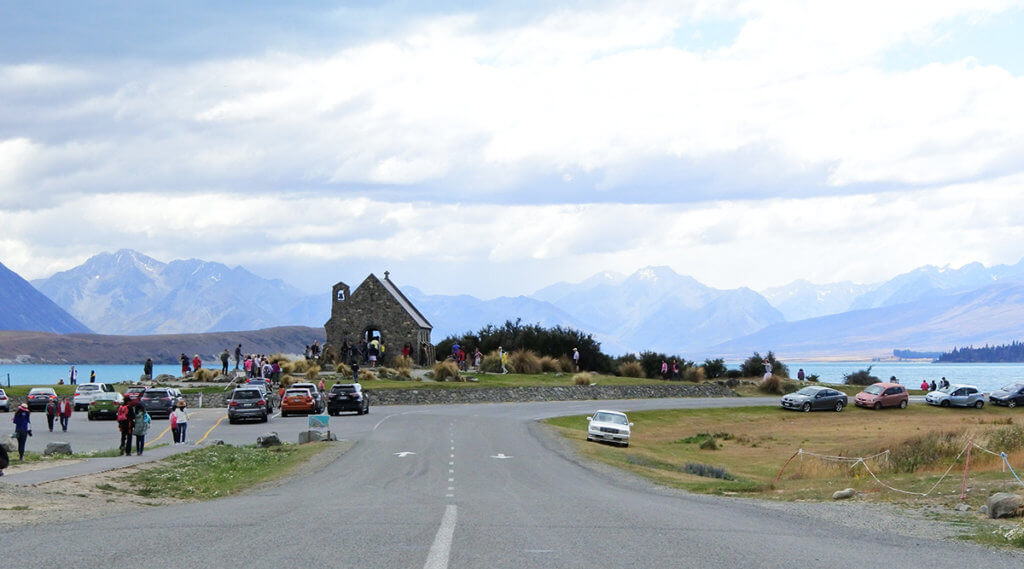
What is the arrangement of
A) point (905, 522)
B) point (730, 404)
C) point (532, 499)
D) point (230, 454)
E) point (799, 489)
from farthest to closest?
point (730, 404)
point (230, 454)
point (799, 489)
point (532, 499)
point (905, 522)

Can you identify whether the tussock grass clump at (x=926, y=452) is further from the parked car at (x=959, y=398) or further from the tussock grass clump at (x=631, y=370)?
the tussock grass clump at (x=631, y=370)

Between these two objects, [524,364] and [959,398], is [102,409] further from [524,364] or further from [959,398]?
[959,398]

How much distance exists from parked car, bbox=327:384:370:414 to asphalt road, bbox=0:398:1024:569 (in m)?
26.1

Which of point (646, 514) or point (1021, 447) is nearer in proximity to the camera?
point (646, 514)

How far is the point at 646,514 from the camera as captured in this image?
16547mm

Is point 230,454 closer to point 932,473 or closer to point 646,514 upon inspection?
point 646,514

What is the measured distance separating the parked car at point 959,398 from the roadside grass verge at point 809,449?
2.66ft

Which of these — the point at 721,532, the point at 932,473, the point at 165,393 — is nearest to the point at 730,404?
the point at 165,393

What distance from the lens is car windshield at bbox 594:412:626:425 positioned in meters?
40.1

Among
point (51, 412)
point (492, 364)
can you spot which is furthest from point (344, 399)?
point (492, 364)

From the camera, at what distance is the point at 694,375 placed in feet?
302

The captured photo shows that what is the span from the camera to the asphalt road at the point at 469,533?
11672mm

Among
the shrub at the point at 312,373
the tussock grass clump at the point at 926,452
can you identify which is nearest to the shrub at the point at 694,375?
the shrub at the point at 312,373

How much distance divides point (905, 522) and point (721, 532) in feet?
13.4
